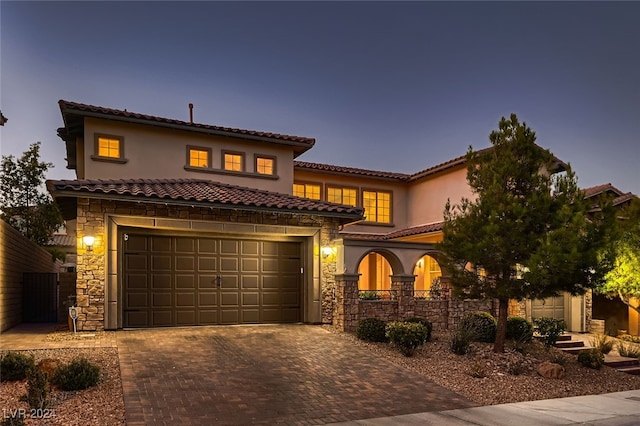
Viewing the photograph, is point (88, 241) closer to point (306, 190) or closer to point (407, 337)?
point (407, 337)

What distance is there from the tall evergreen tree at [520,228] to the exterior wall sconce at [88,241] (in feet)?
30.8

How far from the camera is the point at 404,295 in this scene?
51.0ft

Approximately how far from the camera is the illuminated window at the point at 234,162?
18.2 meters

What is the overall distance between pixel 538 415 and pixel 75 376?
780 centimetres

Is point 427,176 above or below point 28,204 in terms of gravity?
above

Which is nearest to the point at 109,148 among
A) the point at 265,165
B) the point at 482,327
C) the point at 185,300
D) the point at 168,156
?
the point at 168,156

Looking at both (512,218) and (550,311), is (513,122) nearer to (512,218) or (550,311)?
(512,218)

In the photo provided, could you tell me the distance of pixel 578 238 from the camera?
11.0m

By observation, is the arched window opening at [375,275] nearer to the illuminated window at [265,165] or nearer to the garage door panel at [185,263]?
the illuminated window at [265,165]

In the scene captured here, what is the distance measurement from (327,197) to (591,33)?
1509 cm

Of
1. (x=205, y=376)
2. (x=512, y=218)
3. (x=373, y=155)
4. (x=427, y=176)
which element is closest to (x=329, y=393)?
(x=205, y=376)

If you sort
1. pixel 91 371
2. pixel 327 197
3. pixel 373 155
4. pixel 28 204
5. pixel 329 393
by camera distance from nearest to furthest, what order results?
pixel 91 371
pixel 329 393
pixel 28 204
pixel 327 197
pixel 373 155

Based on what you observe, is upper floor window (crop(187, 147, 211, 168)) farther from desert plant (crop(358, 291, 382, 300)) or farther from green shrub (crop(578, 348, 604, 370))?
green shrub (crop(578, 348, 604, 370))

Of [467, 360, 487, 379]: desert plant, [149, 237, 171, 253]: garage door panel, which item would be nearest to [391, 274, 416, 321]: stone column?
[467, 360, 487, 379]: desert plant
